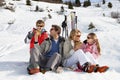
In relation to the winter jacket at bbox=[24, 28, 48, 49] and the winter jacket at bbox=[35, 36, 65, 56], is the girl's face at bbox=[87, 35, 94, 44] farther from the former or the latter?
the winter jacket at bbox=[24, 28, 48, 49]

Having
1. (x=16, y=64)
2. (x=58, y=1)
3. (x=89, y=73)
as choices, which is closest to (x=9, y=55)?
(x=16, y=64)

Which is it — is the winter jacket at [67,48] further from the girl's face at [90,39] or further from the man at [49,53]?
the girl's face at [90,39]

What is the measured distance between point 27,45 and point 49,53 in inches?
159

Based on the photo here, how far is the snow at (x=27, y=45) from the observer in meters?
7.53

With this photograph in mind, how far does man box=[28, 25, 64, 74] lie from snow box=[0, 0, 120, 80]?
8.6 inches

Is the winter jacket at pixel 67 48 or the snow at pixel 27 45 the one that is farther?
the winter jacket at pixel 67 48

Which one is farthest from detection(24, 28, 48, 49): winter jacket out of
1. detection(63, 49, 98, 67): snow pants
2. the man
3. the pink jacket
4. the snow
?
the pink jacket

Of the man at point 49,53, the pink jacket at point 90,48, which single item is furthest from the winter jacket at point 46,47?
the pink jacket at point 90,48

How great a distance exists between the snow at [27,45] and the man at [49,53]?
0.22 meters

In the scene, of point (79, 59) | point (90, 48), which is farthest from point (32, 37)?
point (90, 48)

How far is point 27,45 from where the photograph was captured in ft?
39.1

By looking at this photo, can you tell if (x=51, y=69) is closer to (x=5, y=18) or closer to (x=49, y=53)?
(x=49, y=53)

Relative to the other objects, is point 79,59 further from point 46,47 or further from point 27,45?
point 27,45

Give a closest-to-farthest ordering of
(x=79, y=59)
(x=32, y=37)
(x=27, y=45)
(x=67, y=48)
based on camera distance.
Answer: (x=79, y=59) < (x=67, y=48) < (x=32, y=37) < (x=27, y=45)
